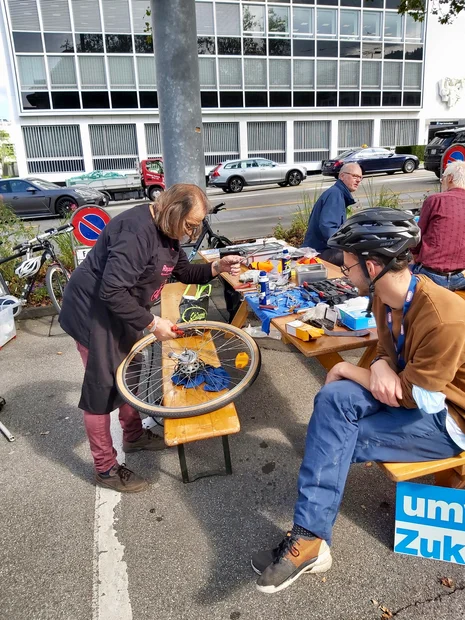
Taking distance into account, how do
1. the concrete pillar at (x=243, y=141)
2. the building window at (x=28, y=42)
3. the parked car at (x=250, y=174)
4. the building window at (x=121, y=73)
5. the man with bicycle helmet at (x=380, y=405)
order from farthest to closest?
1. the concrete pillar at (x=243, y=141)
2. the building window at (x=121, y=73)
3. the building window at (x=28, y=42)
4. the parked car at (x=250, y=174)
5. the man with bicycle helmet at (x=380, y=405)

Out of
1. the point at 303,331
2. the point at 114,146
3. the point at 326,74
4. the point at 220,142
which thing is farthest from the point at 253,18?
the point at 303,331

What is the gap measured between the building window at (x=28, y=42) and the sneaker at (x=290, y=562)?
3144 cm

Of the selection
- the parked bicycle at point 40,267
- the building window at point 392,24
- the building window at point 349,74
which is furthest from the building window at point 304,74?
the parked bicycle at point 40,267

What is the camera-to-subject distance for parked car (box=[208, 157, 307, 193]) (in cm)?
2192

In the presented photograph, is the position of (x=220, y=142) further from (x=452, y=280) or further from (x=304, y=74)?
(x=452, y=280)

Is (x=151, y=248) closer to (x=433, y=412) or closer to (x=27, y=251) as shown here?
(x=433, y=412)

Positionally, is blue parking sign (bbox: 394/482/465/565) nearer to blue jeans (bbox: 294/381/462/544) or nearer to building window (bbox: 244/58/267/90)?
blue jeans (bbox: 294/381/462/544)

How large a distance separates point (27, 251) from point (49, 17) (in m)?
26.8

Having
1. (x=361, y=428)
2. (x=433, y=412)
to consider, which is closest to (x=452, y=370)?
(x=433, y=412)

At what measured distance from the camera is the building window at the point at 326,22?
30.7 meters

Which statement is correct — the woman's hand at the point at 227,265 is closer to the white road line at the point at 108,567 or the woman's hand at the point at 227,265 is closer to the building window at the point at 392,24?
the white road line at the point at 108,567

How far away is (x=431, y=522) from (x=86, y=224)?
5.26 meters

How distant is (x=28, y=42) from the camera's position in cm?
2658

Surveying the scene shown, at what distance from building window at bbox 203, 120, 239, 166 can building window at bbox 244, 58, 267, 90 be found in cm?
273
